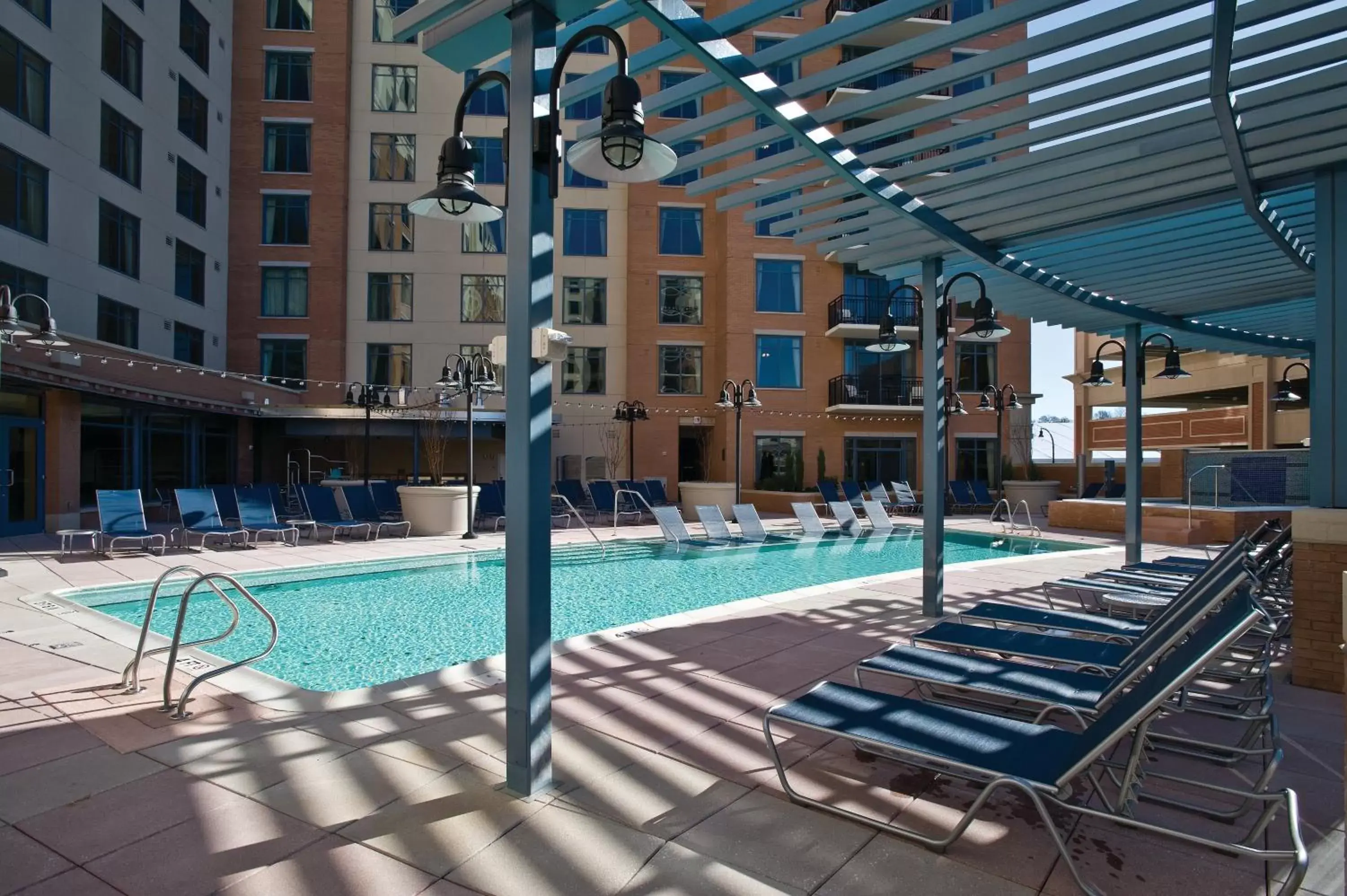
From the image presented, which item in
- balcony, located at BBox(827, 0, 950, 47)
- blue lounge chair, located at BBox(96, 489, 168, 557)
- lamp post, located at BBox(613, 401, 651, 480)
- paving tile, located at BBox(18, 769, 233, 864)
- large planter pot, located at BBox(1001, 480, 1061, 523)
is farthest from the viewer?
balcony, located at BBox(827, 0, 950, 47)

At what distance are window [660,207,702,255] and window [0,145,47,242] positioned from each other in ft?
55.6

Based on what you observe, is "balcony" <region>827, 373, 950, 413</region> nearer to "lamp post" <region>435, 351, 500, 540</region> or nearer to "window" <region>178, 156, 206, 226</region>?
"lamp post" <region>435, 351, 500, 540</region>

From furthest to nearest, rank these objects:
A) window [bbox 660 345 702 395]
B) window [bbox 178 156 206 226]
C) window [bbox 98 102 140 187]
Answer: window [bbox 660 345 702 395] → window [bbox 178 156 206 226] → window [bbox 98 102 140 187]

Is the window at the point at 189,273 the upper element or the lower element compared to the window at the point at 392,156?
lower

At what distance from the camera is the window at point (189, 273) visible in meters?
23.1

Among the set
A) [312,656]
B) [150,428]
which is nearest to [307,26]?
[150,428]

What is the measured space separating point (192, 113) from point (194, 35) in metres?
2.43

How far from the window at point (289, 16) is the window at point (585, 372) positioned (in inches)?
560

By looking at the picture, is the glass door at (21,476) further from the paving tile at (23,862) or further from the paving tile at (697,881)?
the paving tile at (697,881)

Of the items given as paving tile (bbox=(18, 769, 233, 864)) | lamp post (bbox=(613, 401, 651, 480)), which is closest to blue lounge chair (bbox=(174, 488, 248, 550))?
paving tile (bbox=(18, 769, 233, 864))

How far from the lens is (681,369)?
27.6 m

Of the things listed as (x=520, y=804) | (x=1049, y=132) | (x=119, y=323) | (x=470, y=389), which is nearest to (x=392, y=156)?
(x=119, y=323)

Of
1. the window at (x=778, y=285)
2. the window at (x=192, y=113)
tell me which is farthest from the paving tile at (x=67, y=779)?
the window at (x=192, y=113)

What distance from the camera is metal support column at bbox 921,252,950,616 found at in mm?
6727
